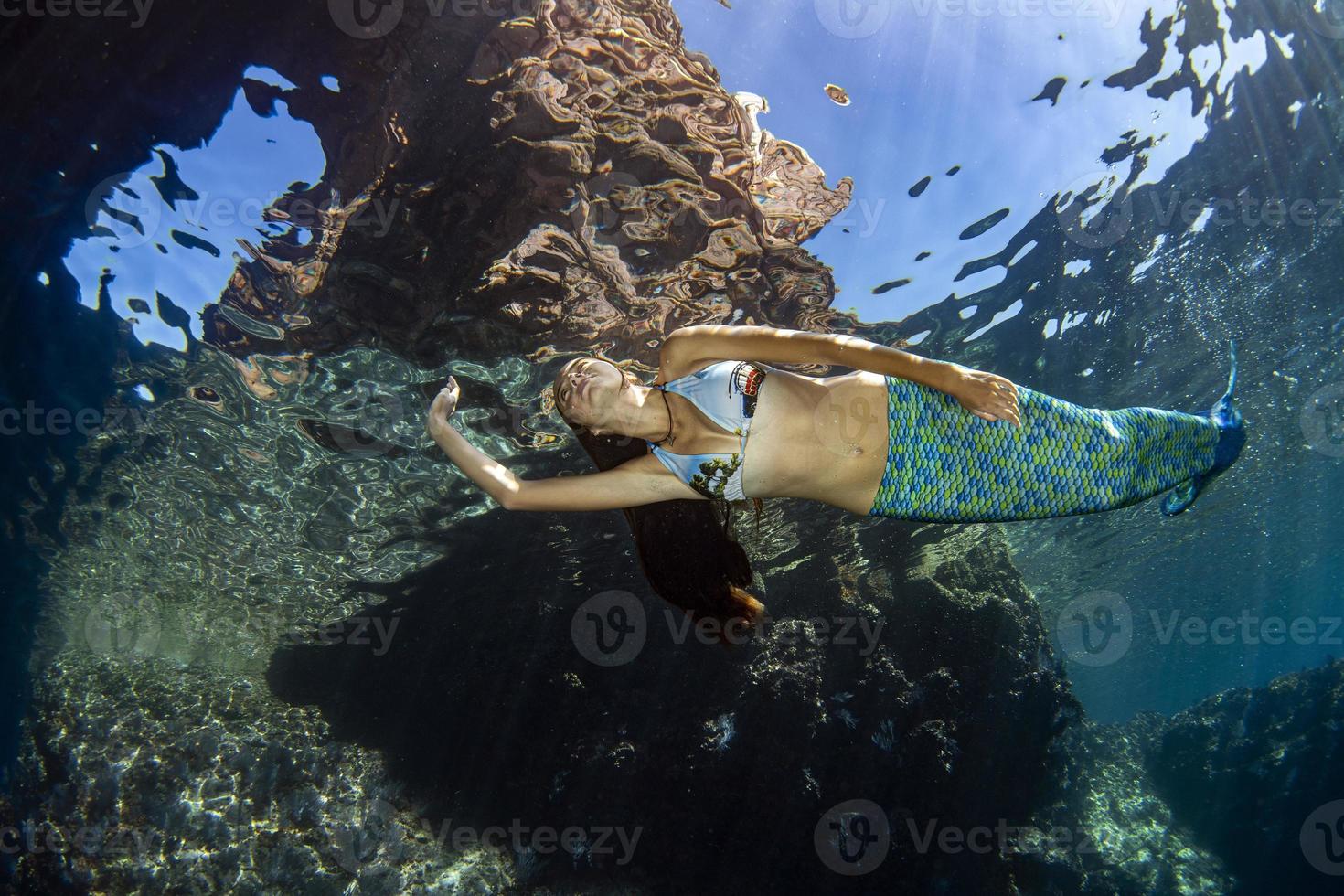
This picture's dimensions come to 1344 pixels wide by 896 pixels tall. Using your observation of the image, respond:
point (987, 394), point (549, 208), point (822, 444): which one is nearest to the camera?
point (987, 394)

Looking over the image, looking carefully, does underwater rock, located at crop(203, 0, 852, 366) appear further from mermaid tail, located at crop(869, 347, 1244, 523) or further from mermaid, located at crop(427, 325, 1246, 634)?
mermaid tail, located at crop(869, 347, 1244, 523)

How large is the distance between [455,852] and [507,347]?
1135cm

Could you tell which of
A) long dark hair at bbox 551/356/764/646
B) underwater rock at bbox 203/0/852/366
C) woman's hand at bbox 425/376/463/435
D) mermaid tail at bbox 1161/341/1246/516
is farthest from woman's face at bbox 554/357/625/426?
underwater rock at bbox 203/0/852/366

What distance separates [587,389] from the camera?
11.1 feet

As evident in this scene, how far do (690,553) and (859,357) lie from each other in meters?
1.69

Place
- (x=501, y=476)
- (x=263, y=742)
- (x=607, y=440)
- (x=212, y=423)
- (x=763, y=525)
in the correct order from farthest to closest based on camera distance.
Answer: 1. (x=763, y=525)
2. (x=263, y=742)
3. (x=212, y=423)
4. (x=607, y=440)
5. (x=501, y=476)

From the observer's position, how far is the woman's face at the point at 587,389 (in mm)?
3385

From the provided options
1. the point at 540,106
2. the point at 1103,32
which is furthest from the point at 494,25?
the point at 1103,32

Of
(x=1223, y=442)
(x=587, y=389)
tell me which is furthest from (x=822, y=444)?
(x=1223, y=442)

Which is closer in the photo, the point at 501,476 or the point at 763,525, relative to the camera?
the point at 501,476

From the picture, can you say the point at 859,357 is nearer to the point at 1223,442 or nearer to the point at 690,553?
the point at 690,553

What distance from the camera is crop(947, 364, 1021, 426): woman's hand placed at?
9.95 feet

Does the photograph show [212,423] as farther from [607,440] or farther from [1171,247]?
[1171,247]

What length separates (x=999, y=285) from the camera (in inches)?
391
